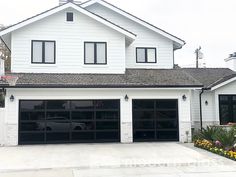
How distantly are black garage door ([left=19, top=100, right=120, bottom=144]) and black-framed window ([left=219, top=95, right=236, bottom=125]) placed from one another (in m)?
8.40

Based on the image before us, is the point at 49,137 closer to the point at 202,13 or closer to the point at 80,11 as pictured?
the point at 80,11

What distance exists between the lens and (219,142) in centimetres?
1579

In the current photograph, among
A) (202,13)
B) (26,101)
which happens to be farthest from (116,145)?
(202,13)

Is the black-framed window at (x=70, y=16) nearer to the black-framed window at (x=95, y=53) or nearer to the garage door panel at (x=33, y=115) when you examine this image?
the black-framed window at (x=95, y=53)

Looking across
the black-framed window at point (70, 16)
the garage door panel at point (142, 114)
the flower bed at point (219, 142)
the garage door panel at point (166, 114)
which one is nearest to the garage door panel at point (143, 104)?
the garage door panel at point (142, 114)

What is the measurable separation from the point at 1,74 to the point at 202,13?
1312 centimetres

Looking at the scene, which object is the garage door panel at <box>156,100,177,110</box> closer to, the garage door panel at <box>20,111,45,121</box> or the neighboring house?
the neighboring house

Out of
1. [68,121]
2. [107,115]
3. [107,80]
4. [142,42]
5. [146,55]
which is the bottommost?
[68,121]

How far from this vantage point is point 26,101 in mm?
18219

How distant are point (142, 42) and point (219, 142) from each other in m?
9.49

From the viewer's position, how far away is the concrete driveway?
11.2 m

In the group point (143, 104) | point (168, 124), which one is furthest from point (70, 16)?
point (168, 124)

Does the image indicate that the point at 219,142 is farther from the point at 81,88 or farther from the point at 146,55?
the point at 146,55

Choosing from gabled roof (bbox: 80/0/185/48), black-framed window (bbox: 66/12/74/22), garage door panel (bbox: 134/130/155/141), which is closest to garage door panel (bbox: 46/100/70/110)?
garage door panel (bbox: 134/130/155/141)
